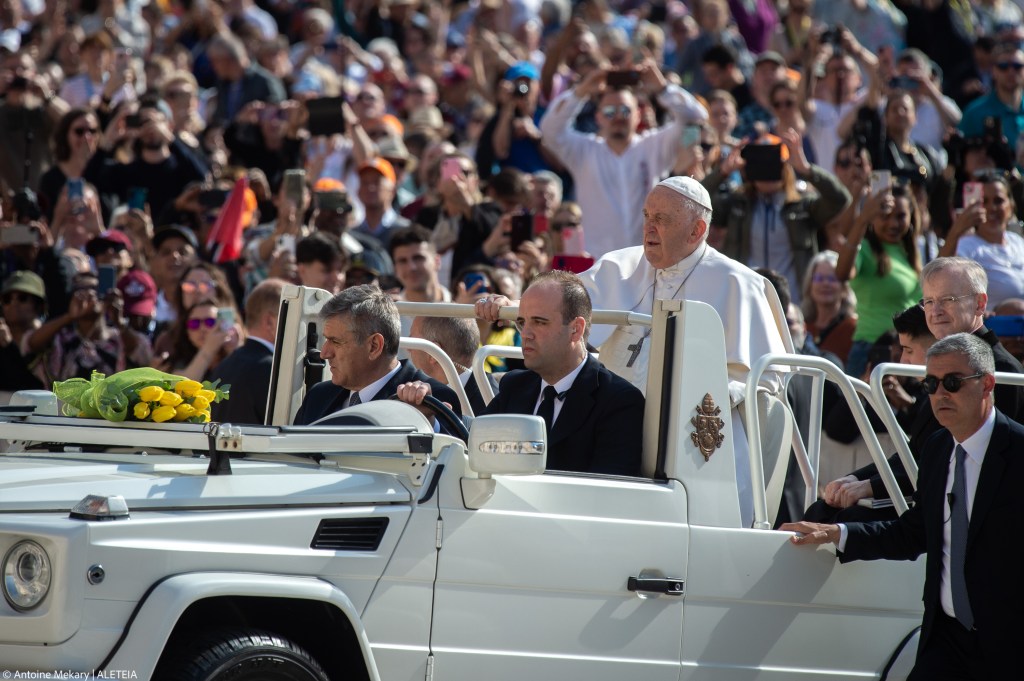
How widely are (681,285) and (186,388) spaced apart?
256cm

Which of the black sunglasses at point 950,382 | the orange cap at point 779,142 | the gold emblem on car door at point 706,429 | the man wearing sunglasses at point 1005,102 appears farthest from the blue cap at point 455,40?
the black sunglasses at point 950,382

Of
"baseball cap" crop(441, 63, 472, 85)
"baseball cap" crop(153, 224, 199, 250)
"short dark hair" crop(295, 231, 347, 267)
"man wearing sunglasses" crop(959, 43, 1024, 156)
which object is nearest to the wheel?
"short dark hair" crop(295, 231, 347, 267)

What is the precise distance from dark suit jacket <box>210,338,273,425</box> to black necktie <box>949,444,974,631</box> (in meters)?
3.92

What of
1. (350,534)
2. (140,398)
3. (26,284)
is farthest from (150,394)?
(26,284)

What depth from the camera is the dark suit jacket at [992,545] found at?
18.3 feet

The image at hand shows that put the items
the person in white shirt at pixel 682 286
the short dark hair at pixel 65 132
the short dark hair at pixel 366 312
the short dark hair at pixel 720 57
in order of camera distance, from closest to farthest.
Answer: the short dark hair at pixel 366 312 → the person in white shirt at pixel 682 286 → the short dark hair at pixel 65 132 → the short dark hair at pixel 720 57

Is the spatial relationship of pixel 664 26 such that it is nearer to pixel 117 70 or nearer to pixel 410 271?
pixel 117 70

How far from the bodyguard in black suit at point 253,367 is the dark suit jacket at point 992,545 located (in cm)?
376

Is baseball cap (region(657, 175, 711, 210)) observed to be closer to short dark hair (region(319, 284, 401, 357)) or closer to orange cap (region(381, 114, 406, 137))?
short dark hair (region(319, 284, 401, 357))

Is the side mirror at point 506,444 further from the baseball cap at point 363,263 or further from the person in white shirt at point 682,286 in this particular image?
the baseball cap at point 363,263

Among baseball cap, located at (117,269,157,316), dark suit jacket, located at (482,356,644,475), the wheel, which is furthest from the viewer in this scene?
baseball cap, located at (117,269,157,316)

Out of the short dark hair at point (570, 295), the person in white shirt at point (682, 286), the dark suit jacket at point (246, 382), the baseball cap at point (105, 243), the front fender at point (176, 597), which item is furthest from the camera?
the baseball cap at point (105, 243)

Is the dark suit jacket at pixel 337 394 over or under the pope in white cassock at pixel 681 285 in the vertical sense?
under

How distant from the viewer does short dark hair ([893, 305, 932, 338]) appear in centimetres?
736
